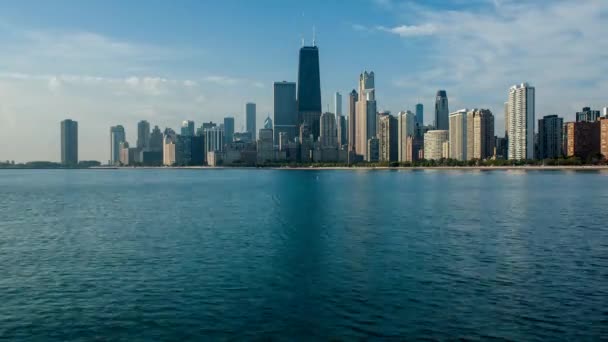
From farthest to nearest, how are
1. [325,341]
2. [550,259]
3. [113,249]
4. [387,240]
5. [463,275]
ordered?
[387,240] → [113,249] → [550,259] → [463,275] → [325,341]

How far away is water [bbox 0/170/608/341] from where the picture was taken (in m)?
27.3

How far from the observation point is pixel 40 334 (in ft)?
86.8

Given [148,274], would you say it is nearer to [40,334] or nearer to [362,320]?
[40,334]

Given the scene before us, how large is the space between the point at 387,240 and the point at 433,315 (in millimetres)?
24386

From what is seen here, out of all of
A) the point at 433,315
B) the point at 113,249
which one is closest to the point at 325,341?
the point at 433,315

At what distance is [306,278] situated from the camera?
37.9 m

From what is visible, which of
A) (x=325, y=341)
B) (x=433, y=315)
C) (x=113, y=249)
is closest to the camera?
(x=325, y=341)

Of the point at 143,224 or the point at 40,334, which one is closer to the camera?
the point at 40,334

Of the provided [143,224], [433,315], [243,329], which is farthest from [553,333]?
[143,224]

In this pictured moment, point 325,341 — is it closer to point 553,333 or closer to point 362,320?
point 362,320

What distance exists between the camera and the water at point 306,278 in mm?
27297

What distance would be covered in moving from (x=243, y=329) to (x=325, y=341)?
461 cm

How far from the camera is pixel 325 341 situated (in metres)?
25.3

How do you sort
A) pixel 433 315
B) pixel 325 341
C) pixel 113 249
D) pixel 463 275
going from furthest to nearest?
pixel 113 249, pixel 463 275, pixel 433 315, pixel 325 341
